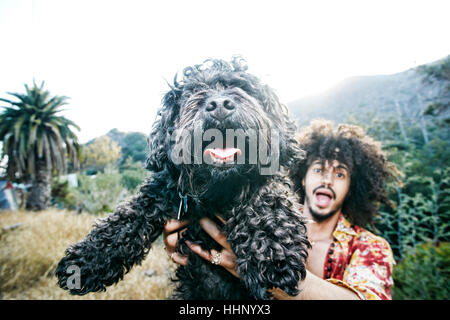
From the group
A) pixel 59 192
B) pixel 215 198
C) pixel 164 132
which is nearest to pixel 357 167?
pixel 215 198

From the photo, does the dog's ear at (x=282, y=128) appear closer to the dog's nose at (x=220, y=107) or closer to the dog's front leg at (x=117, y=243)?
the dog's nose at (x=220, y=107)

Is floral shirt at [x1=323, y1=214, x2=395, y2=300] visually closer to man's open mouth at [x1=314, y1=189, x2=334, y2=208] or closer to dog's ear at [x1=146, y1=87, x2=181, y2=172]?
man's open mouth at [x1=314, y1=189, x2=334, y2=208]

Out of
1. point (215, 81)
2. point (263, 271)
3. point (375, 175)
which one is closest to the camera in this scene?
point (263, 271)

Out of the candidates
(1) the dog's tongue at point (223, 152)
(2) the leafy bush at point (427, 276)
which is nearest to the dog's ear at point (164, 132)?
(1) the dog's tongue at point (223, 152)

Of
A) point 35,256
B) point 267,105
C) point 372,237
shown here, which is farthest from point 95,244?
point 35,256

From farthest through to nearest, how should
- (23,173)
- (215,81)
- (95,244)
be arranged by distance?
(23,173) → (215,81) → (95,244)

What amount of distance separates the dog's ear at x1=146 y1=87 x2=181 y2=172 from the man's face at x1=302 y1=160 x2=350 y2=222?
Result: 1961mm

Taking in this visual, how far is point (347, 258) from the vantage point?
9.05 ft

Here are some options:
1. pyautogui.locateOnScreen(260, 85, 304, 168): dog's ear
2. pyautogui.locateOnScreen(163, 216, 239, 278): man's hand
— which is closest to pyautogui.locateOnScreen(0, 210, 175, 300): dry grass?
pyautogui.locateOnScreen(163, 216, 239, 278): man's hand

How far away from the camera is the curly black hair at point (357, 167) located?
136 inches

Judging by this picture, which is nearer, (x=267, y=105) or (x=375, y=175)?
(x=267, y=105)

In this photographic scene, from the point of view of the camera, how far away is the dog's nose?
1.69 m
